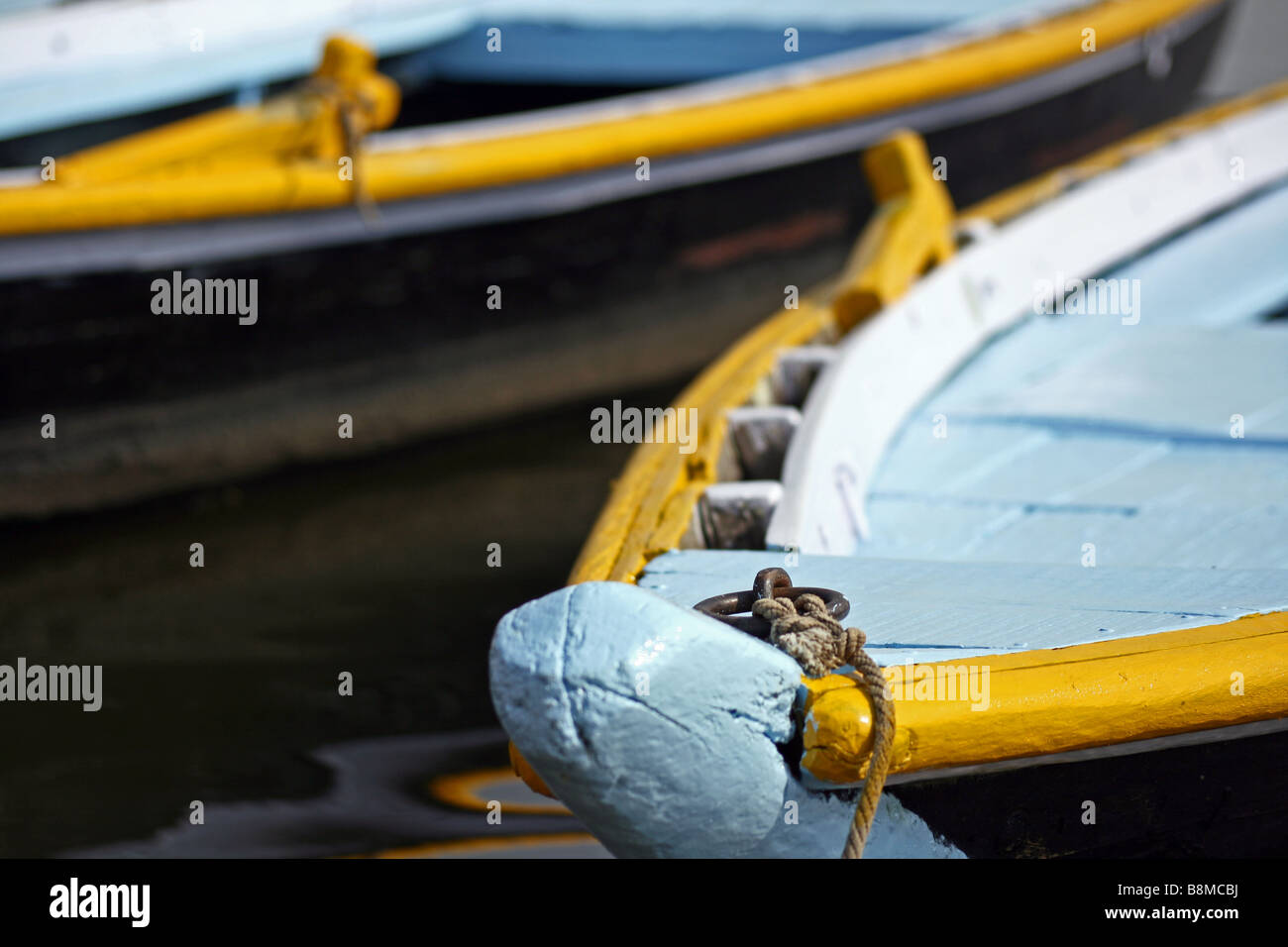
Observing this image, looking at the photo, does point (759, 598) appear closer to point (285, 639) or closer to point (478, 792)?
point (478, 792)

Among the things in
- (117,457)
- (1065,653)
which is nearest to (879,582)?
(1065,653)

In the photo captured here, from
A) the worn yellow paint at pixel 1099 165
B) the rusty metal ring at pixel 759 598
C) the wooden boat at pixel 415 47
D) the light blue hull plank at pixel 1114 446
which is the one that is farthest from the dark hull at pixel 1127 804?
the wooden boat at pixel 415 47

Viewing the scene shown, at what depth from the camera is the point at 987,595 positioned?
1.78m

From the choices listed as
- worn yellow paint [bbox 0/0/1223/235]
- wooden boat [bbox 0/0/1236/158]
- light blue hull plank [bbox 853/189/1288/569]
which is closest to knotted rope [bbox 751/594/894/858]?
light blue hull plank [bbox 853/189/1288/569]

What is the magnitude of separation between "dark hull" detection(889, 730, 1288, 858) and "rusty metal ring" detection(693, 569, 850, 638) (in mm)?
225

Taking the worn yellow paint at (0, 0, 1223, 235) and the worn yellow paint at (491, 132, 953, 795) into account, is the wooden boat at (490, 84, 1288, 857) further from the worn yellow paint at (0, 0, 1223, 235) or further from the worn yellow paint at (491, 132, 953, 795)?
the worn yellow paint at (0, 0, 1223, 235)

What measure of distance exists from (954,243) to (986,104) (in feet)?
7.05

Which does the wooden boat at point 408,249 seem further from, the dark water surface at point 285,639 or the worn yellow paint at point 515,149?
the dark water surface at point 285,639

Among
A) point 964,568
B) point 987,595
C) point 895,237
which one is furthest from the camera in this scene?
point 895,237

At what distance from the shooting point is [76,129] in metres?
4.84

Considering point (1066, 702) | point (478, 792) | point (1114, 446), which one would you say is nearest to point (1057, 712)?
point (1066, 702)

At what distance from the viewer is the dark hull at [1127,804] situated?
157cm

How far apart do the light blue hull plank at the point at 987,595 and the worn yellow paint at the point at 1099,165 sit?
2.05 meters

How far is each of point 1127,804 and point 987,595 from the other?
1.04 feet
